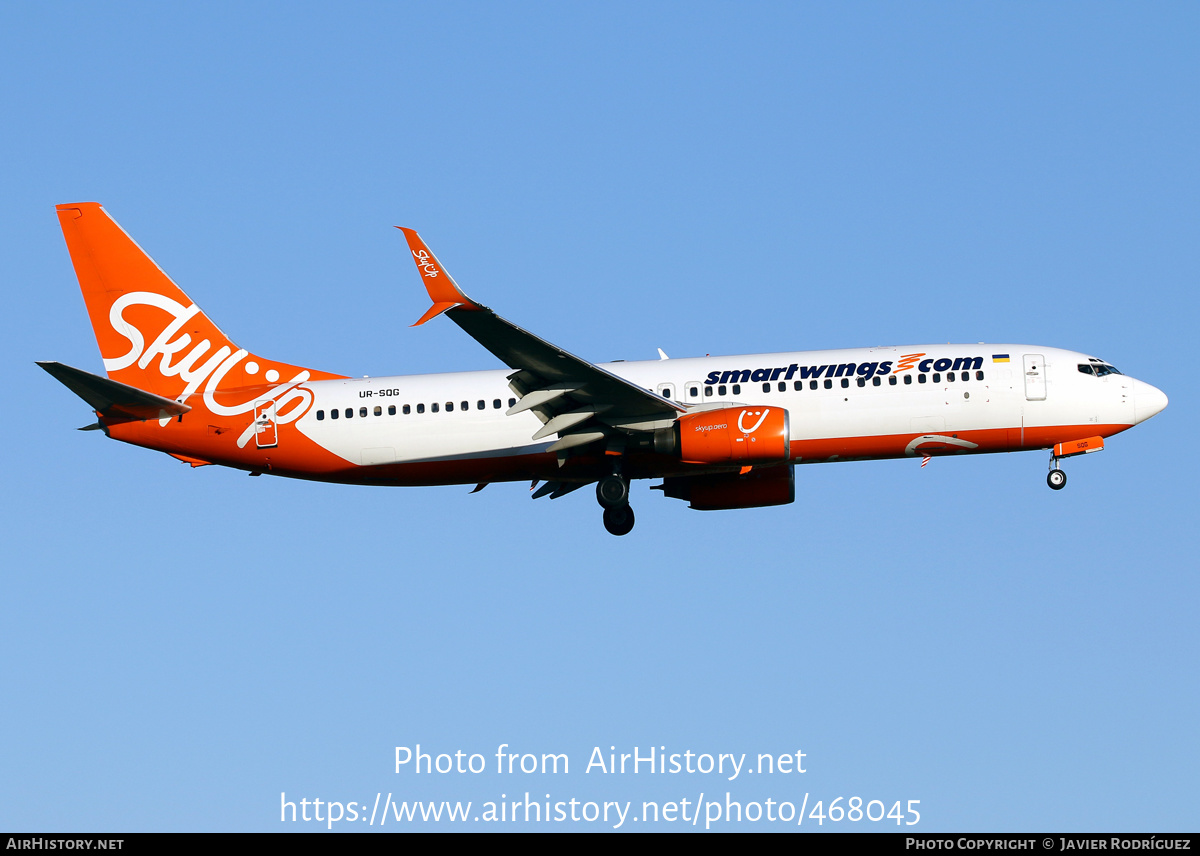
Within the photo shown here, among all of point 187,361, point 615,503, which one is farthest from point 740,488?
point 187,361

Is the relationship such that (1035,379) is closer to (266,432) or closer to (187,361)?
(266,432)

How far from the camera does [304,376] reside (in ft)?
130

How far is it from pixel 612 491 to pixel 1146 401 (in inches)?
579

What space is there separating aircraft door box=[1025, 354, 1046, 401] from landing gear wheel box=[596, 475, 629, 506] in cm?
1108

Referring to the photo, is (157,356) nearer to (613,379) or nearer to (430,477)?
(430,477)

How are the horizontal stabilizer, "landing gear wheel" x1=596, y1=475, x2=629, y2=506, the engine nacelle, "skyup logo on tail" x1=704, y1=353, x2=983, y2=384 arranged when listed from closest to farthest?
the horizontal stabilizer, "skyup logo on tail" x1=704, y1=353, x2=983, y2=384, "landing gear wheel" x1=596, y1=475, x2=629, y2=506, the engine nacelle

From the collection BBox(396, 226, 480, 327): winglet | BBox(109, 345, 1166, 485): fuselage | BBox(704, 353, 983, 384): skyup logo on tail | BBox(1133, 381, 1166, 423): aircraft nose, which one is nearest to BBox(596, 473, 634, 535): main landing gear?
BBox(109, 345, 1166, 485): fuselage

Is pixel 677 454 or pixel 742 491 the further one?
pixel 742 491

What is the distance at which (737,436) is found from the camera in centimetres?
3484

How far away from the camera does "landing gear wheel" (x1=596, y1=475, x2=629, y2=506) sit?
3719 cm

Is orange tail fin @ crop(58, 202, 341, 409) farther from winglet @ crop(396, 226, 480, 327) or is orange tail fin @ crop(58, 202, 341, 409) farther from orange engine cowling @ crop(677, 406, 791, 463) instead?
orange engine cowling @ crop(677, 406, 791, 463)
